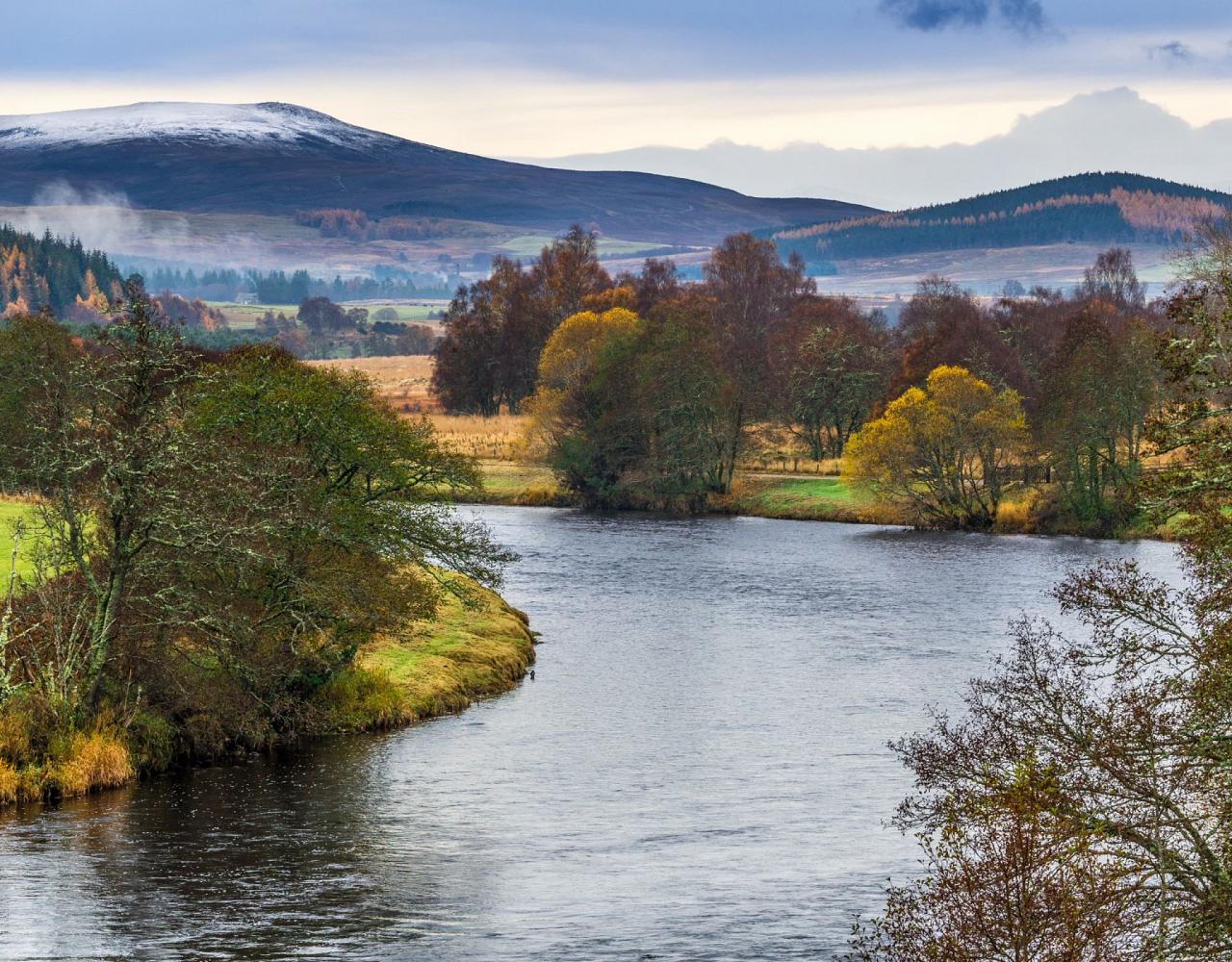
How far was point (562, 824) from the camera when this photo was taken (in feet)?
117

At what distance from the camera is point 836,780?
39281mm

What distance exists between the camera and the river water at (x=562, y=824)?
92.2ft

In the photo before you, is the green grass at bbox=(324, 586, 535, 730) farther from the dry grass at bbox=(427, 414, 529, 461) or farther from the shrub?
the dry grass at bbox=(427, 414, 529, 461)

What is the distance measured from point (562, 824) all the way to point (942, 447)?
64572 millimetres

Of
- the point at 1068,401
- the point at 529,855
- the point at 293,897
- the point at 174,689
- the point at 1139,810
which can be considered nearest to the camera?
the point at 1139,810

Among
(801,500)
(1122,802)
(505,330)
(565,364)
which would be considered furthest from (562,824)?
(505,330)

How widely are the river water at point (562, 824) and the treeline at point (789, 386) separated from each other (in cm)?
3511

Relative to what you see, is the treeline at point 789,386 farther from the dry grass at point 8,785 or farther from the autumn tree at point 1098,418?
the dry grass at point 8,785

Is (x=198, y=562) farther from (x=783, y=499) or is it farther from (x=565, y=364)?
(x=565, y=364)

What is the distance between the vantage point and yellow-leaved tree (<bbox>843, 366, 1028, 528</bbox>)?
311ft

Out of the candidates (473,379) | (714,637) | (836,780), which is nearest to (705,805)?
→ (836,780)

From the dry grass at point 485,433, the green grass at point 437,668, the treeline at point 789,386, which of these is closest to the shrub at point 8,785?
the green grass at point 437,668

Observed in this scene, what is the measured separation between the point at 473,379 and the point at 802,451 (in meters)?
44.6

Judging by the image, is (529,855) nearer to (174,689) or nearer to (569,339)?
(174,689)
